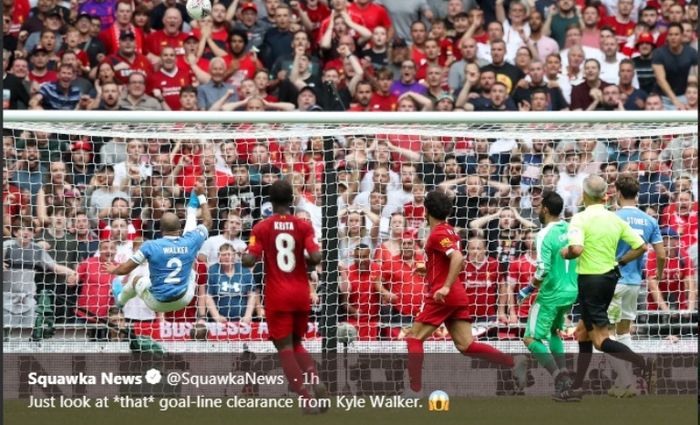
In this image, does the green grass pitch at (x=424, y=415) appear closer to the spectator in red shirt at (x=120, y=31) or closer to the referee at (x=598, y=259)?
the referee at (x=598, y=259)

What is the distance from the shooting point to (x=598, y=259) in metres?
12.2

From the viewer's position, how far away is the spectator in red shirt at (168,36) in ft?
59.5

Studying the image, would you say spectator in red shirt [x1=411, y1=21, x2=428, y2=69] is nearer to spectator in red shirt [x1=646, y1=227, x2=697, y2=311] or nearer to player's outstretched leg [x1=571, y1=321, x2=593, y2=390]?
spectator in red shirt [x1=646, y1=227, x2=697, y2=311]

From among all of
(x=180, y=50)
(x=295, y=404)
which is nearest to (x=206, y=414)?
(x=295, y=404)

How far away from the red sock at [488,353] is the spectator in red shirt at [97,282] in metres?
3.60

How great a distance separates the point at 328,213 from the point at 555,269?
219 centimetres

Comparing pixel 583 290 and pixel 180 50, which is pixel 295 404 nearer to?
pixel 583 290

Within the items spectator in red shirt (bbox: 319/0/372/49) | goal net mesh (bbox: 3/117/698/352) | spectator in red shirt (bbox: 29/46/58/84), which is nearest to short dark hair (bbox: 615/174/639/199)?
goal net mesh (bbox: 3/117/698/352)

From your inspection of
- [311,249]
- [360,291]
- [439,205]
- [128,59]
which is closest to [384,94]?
[128,59]

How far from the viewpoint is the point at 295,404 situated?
12.2 meters

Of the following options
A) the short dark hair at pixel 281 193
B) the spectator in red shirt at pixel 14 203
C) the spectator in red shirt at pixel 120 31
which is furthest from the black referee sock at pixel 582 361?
the spectator in red shirt at pixel 120 31

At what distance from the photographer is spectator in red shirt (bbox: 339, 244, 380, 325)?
44.8 ft

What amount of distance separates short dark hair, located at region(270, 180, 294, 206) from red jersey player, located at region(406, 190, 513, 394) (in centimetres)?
124

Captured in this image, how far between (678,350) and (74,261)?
587cm
